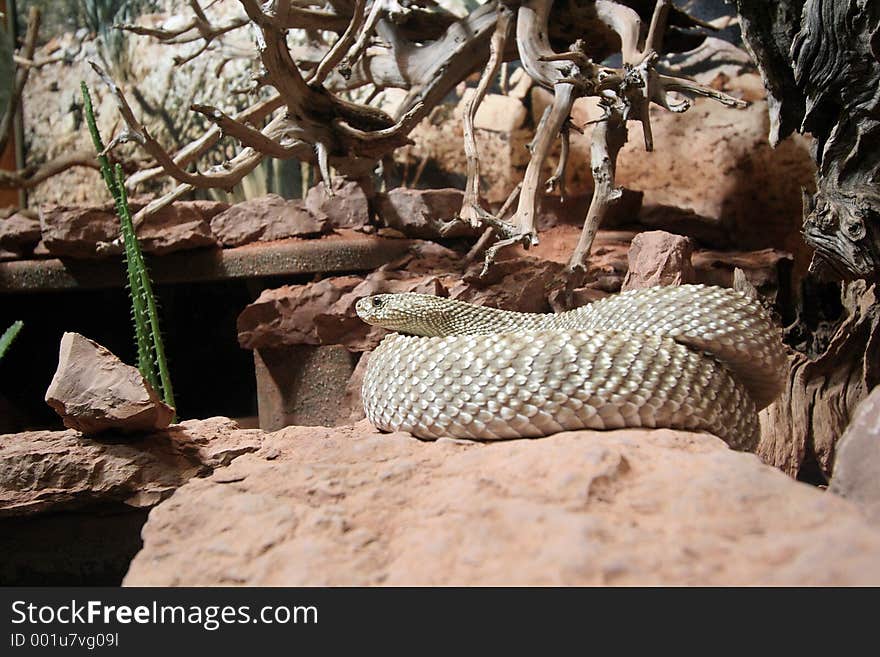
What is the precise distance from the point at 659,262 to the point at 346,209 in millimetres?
2223

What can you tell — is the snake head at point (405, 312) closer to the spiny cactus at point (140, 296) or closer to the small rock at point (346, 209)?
the spiny cactus at point (140, 296)

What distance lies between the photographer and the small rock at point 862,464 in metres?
1.61

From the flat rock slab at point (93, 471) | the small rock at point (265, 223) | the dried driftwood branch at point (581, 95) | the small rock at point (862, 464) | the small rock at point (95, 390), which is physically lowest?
the flat rock slab at point (93, 471)

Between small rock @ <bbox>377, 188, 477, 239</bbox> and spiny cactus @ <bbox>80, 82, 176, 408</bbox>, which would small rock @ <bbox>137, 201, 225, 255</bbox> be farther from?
small rock @ <bbox>377, 188, 477, 239</bbox>

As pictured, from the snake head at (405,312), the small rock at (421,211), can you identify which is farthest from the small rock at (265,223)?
the snake head at (405,312)

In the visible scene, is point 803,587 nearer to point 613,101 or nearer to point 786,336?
point 786,336

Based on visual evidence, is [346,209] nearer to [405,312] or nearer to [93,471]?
[405,312]

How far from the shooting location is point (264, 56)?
4.09 metres

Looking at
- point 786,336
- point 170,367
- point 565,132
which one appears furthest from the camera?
point 170,367

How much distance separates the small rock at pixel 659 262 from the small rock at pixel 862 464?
2017 mm

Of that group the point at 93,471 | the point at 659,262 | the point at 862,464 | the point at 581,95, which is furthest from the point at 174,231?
the point at 862,464
